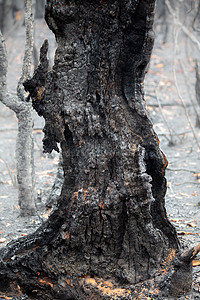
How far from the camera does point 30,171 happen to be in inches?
155

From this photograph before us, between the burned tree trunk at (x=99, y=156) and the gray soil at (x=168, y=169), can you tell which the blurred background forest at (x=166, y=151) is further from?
the burned tree trunk at (x=99, y=156)

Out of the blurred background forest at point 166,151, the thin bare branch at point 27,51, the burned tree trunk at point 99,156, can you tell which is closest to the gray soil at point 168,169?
the blurred background forest at point 166,151

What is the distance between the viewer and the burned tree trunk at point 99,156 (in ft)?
7.40

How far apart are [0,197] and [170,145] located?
3.42m

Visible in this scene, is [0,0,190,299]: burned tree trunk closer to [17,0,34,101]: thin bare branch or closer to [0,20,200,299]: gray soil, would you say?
[0,20,200,299]: gray soil

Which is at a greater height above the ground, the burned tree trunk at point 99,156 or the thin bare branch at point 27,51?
the thin bare branch at point 27,51

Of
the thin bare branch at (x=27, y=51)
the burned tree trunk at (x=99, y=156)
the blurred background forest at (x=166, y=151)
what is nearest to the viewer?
the burned tree trunk at (x=99, y=156)

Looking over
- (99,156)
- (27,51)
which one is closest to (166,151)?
(27,51)

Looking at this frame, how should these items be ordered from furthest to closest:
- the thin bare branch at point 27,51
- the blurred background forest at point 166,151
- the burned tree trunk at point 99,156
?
the blurred background forest at point 166,151, the thin bare branch at point 27,51, the burned tree trunk at point 99,156

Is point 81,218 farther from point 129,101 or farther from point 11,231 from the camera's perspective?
point 11,231

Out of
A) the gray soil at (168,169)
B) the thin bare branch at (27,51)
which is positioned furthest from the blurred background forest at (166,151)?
the thin bare branch at (27,51)

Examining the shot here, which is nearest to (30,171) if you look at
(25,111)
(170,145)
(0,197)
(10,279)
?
(25,111)

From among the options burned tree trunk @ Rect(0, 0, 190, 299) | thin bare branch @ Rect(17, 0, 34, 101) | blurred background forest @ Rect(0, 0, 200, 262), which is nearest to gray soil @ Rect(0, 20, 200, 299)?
blurred background forest @ Rect(0, 0, 200, 262)

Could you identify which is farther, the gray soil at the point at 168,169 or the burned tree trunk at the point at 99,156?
the gray soil at the point at 168,169
